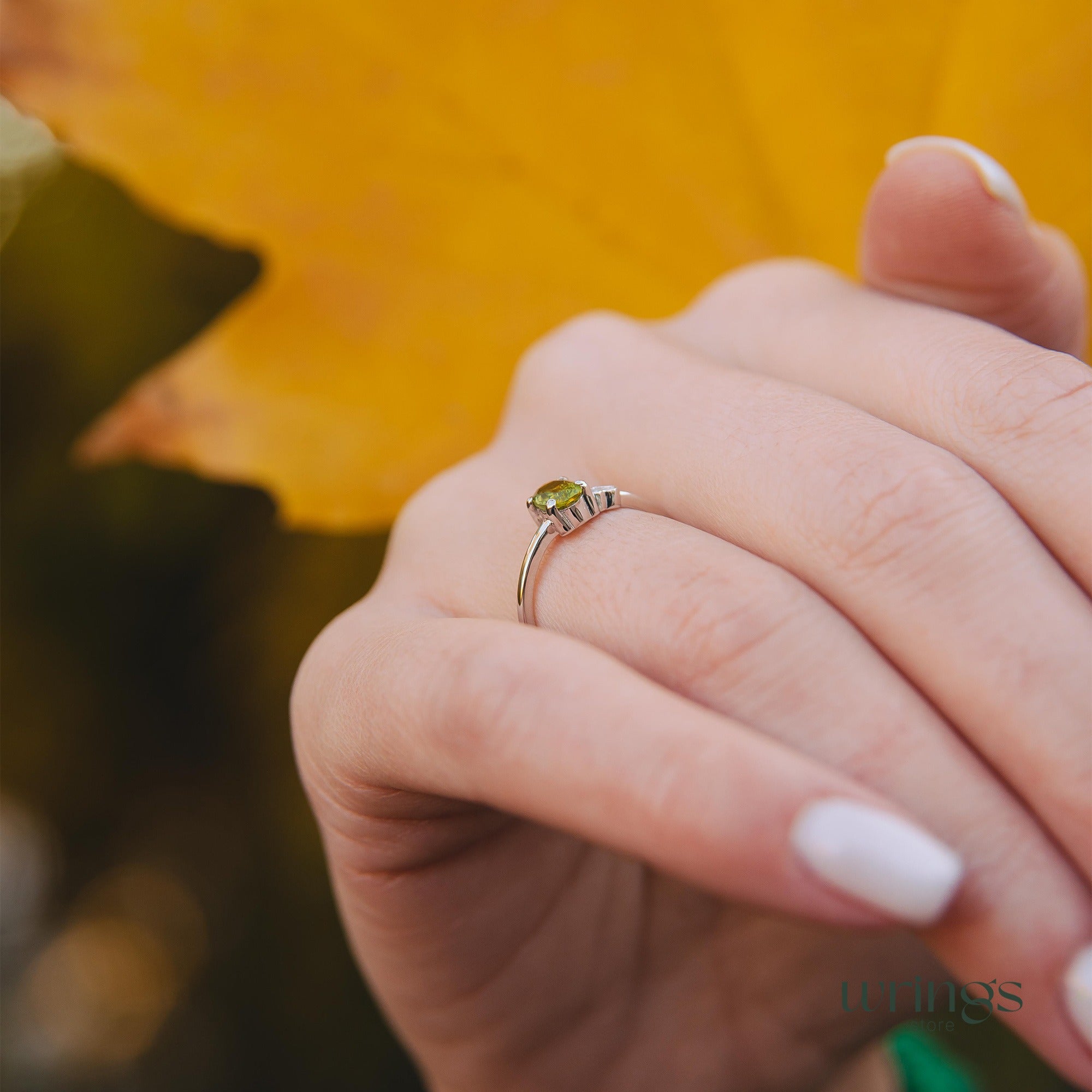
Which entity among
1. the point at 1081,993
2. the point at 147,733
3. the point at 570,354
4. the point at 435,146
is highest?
the point at 435,146

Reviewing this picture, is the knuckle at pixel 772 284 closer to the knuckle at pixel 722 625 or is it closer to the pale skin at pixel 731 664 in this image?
the pale skin at pixel 731 664

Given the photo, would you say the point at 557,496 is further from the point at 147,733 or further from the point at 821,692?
the point at 147,733

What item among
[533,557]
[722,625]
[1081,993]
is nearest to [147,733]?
[533,557]

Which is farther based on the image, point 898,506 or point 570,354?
point 570,354

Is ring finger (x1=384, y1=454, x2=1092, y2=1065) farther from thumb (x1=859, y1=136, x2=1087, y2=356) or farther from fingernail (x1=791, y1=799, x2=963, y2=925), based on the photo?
thumb (x1=859, y1=136, x2=1087, y2=356)

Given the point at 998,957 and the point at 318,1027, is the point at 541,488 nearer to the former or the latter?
the point at 998,957
